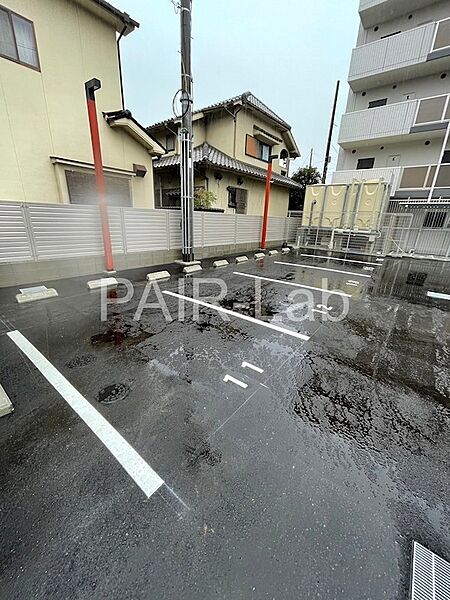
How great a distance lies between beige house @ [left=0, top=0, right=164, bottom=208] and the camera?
5312 millimetres

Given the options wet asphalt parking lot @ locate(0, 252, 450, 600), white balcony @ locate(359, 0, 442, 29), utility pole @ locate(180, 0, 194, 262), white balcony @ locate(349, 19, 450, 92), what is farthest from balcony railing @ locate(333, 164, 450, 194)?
wet asphalt parking lot @ locate(0, 252, 450, 600)

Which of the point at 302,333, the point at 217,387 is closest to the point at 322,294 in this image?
the point at 302,333

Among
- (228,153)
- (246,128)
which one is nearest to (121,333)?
(228,153)

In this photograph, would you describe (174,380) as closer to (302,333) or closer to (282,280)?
(302,333)

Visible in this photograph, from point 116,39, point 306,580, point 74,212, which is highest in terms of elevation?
point 116,39

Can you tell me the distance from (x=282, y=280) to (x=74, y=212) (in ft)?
15.6

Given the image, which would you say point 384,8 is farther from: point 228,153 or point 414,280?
point 414,280

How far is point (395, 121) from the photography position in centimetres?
1073

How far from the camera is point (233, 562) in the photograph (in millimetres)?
1138

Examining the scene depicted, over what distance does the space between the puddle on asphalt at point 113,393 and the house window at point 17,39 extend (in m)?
7.31

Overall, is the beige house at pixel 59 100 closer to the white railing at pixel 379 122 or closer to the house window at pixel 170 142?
the house window at pixel 170 142

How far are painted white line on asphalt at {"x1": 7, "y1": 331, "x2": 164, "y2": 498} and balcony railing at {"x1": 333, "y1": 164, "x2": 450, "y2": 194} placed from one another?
13290 mm

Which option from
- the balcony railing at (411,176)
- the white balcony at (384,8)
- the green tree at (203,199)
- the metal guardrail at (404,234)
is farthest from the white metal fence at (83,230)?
the white balcony at (384,8)

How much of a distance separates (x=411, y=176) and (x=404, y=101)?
11.0 feet
